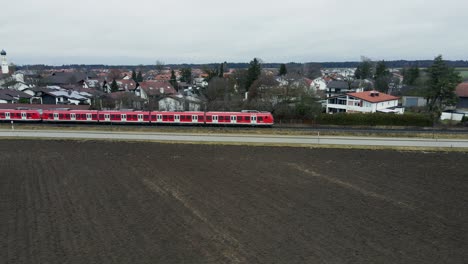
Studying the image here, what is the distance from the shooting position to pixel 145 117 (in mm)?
38094

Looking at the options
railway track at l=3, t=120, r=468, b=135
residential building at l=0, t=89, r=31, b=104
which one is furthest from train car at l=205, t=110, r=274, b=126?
residential building at l=0, t=89, r=31, b=104

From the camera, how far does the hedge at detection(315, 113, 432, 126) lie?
3875 cm

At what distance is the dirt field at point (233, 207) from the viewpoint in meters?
13.3

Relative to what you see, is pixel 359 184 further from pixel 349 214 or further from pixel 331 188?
pixel 349 214

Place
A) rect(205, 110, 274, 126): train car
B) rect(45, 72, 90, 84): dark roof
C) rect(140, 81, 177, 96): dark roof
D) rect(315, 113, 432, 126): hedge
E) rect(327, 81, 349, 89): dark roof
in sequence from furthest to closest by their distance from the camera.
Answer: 1. rect(45, 72, 90, 84): dark roof
2. rect(327, 81, 349, 89): dark roof
3. rect(140, 81, 177, 96): dark roof
4. rect(315, 113, 432, 126): hedge
5. rect(205, 110, 274, 126): train car

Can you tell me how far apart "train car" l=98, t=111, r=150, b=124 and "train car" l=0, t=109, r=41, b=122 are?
26.3 ft

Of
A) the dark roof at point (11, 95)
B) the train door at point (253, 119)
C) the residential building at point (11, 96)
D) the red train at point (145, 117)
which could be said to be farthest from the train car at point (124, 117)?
the dark roof at point (11, 95)

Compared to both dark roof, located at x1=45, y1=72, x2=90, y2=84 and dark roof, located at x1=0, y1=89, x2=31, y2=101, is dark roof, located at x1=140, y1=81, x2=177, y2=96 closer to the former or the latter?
dark roof, located at x1=0, y1=89, x2=31, y2=101

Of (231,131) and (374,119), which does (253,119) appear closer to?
(231,131)

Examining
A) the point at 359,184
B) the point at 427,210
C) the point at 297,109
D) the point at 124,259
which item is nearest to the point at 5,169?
the point at 124,259

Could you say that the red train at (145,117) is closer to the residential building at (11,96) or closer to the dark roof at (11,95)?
the residential building at (11,96)

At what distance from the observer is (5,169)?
2266 centimetres

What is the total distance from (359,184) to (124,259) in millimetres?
14494

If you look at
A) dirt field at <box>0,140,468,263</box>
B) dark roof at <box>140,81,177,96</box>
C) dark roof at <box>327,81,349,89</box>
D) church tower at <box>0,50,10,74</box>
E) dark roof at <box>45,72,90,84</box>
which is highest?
church tower at <box>0,50,10,74</box>
